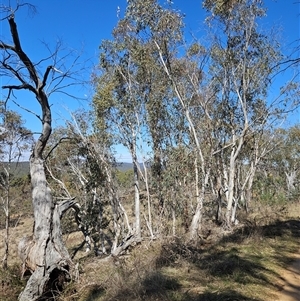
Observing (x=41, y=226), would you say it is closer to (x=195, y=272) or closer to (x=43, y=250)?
(x=43, y=250)

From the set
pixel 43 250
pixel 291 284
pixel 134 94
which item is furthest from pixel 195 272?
pixel 134 94

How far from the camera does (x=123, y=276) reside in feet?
20.5

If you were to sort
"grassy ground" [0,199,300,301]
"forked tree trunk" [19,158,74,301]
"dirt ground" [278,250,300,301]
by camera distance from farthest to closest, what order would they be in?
"forked tree trunk" [19,158,74,301], "grassy ground" [0,199,300,301], "dirt ground" [278,250,300,301]

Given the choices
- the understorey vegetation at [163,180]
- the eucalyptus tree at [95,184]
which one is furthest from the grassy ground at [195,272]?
the eucalyptus tree at [95,184]

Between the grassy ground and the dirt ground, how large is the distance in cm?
10

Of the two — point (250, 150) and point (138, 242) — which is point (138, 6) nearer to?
point (138, 242)

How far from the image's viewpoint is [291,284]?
5402 millimetres

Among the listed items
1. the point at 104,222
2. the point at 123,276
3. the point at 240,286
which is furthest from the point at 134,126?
the point at 240,286

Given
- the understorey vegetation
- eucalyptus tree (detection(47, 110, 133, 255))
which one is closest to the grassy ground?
the understorey vegetation

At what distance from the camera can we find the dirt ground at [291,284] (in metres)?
4.84

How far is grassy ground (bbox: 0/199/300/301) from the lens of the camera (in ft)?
16.8

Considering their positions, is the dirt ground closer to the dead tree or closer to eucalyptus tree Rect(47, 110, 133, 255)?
the dead tree

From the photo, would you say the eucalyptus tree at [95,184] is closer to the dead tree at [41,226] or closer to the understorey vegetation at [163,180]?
the understorey vegetation at [163,180]

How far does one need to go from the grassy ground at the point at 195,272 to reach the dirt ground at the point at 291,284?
10cm
